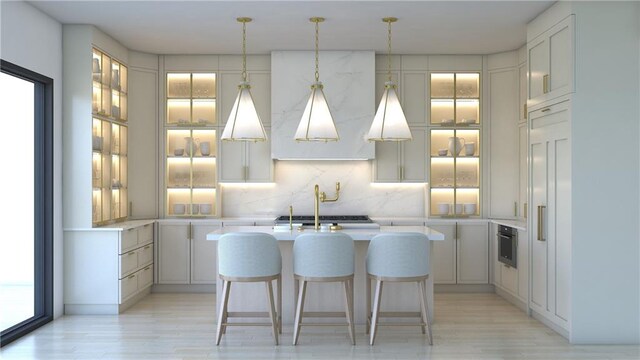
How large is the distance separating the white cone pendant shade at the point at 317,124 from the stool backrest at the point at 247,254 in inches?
37.7

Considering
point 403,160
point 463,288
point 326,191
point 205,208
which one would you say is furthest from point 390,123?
point 205,208

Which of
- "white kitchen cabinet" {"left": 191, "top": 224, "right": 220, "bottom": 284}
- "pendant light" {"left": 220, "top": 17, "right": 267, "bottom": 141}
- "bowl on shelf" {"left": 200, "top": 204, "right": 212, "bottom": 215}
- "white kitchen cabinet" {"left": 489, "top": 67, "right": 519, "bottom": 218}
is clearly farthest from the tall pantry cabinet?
"bowl on shelf" {"left": 200, "top": 204, "right": 212, "bottom": 215}

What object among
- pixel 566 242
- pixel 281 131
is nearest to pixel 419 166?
pixel 281 131

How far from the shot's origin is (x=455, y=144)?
6.98 metres

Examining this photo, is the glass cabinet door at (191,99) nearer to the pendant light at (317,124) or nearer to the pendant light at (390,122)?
the pendant light at (317,124)

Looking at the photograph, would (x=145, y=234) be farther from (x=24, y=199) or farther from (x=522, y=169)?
(x=522, y=169)

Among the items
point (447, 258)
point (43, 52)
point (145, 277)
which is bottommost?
point (145, 277)

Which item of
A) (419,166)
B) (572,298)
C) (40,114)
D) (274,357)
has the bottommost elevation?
(274,357)

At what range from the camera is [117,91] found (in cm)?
648

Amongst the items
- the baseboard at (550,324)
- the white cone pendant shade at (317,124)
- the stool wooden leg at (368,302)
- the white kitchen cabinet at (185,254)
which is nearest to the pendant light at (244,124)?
the white cone pendant shade at (317,124)

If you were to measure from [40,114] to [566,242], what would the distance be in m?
4.75

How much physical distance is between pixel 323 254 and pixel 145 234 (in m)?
2.83

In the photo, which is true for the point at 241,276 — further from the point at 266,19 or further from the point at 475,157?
the point at 475,157

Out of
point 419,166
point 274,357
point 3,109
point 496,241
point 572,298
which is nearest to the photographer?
point 274,357
